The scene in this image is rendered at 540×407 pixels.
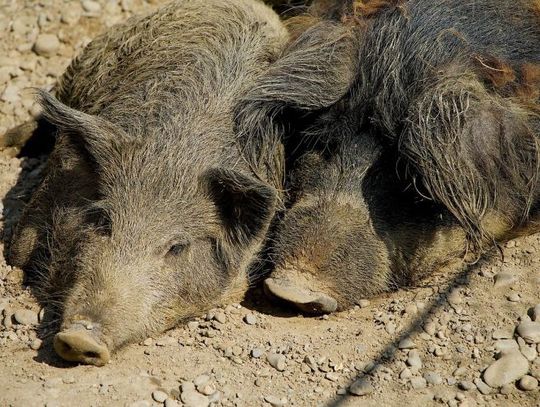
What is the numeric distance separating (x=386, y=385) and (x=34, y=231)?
7.83ft

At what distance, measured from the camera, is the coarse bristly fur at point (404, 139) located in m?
4.88

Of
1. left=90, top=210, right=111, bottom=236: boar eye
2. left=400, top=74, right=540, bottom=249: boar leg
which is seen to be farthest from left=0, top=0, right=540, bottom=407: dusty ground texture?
left=90, top=210, right=111, bottom=236: boar eye

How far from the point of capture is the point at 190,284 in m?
5.01

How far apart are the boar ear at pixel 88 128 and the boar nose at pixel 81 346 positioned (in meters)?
1.06

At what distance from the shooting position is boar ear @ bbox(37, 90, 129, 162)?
506cm

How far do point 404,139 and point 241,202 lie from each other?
940 millimetres

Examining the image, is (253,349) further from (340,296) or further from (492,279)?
(492,279)

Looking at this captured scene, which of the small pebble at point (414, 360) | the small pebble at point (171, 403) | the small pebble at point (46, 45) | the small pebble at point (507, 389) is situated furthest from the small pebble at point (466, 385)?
the small pebble at point (46, 45)

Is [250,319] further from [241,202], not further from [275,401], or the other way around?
[275,401]

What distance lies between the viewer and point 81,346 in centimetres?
441

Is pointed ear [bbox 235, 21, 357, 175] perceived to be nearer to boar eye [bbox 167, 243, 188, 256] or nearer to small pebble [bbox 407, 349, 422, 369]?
boar eye [bbox 167, 243, 188, 256]

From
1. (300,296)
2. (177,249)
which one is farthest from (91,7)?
(300,296)

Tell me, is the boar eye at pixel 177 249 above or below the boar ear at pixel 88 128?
below

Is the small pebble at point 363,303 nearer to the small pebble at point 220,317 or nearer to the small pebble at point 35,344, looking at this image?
the small pebble at point 220,317
